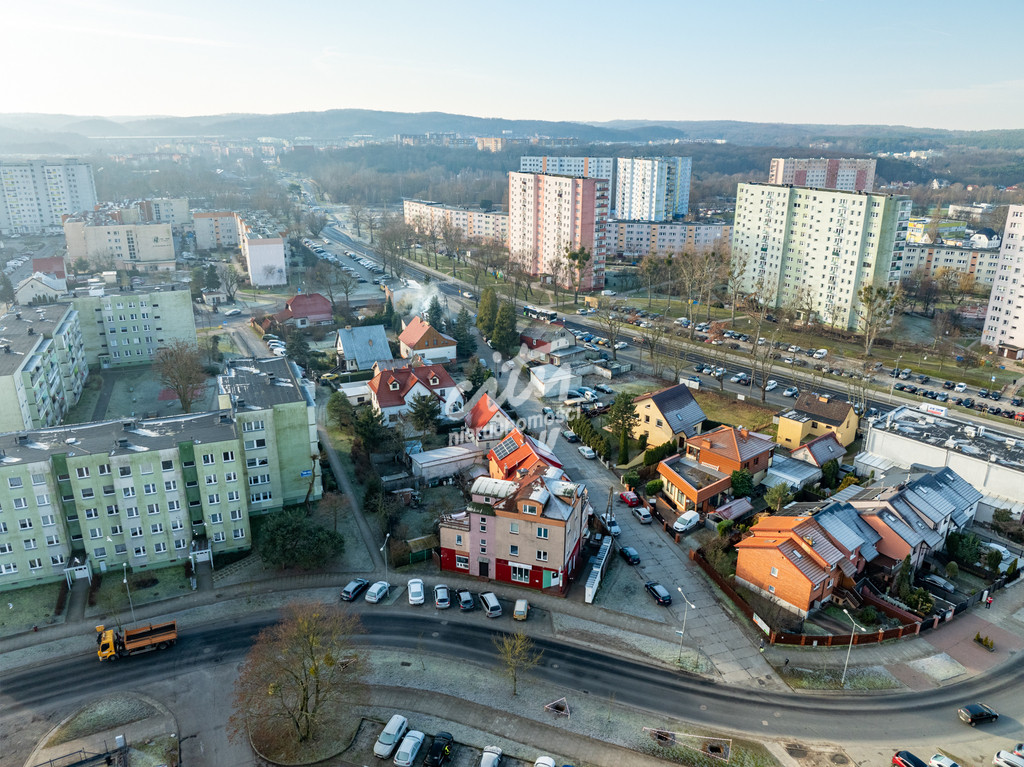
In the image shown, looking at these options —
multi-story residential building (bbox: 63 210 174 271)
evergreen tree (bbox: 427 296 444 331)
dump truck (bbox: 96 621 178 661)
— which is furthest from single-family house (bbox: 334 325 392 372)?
multi-story residential building (bbox: 63 210 174 271)

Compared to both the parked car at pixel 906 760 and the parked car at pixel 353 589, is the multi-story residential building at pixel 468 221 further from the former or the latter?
the parked car at pixel 906 760

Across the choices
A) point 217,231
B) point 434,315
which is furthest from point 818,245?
point 217,231

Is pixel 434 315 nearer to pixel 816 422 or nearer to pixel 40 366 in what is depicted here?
pixel 40 366

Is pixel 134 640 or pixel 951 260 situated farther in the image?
pixel 951 260

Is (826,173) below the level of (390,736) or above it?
above

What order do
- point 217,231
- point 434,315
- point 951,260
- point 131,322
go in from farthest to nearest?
point 217,231
point 951,260
point 434,315
point 131,322

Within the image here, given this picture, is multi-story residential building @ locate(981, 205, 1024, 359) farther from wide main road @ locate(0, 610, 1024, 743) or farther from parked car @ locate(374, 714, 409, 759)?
parked car @ locate(374, 714, 409, 759)

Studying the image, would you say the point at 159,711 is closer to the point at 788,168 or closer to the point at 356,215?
the point at 356,215
